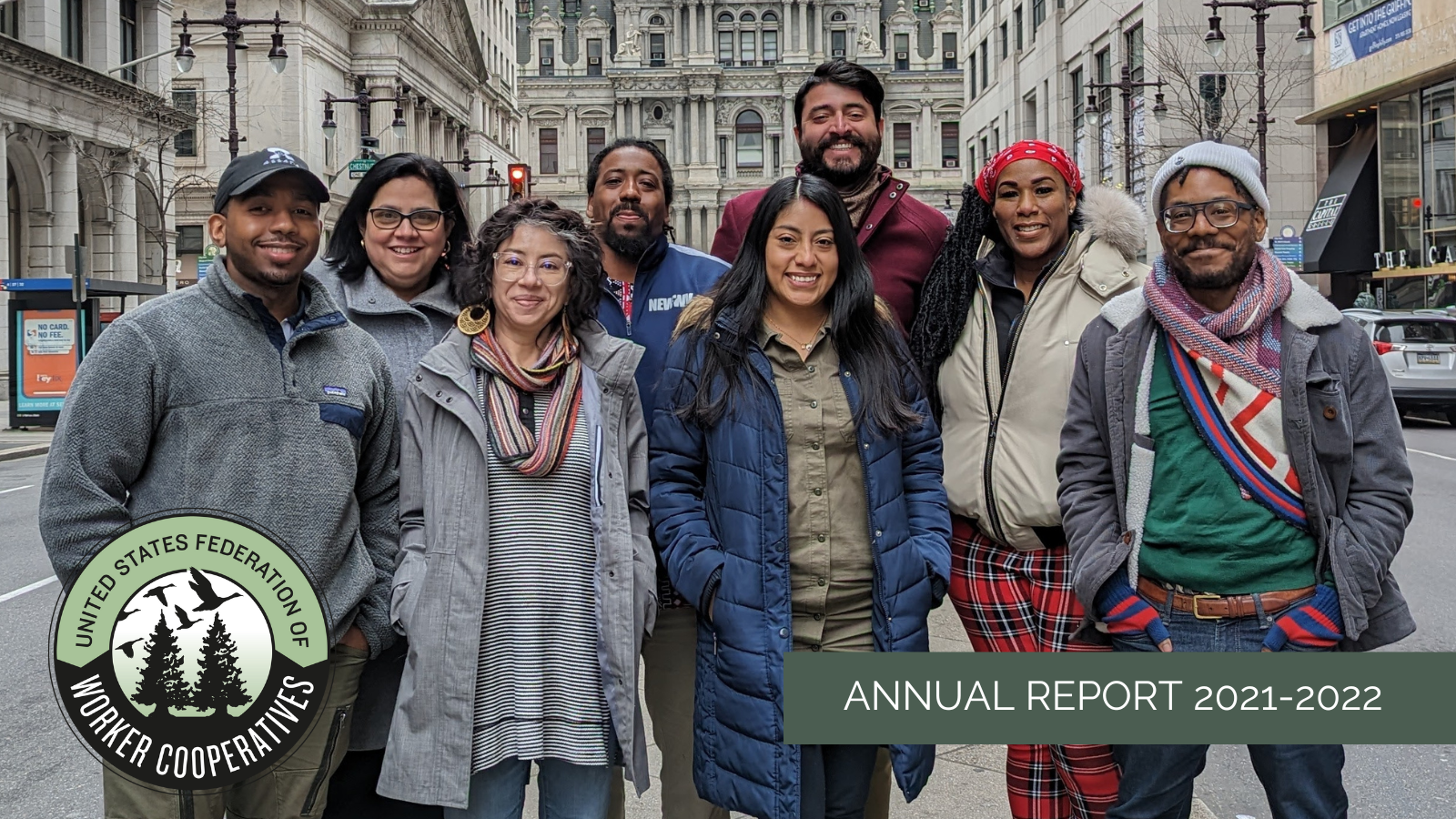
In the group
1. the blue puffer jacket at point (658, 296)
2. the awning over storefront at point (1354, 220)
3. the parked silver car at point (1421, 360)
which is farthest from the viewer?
the awning over storefront at point (1354, 220)

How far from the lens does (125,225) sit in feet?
118

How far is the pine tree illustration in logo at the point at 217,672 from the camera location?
2.81 meters

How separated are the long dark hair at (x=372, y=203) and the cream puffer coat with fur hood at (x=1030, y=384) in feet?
5.76

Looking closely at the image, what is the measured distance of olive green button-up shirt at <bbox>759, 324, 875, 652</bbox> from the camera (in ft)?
11.4

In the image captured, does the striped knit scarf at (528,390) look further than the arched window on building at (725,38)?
No

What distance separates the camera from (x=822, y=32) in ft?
328

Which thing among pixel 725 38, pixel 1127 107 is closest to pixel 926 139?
pixel 725 38

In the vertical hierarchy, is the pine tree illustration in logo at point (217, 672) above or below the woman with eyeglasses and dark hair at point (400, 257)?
below

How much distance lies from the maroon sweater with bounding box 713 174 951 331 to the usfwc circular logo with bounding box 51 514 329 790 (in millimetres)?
2272

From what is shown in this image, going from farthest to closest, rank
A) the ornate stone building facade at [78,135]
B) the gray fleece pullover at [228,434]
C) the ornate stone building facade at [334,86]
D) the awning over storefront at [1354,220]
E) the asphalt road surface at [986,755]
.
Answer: the ornate stone building facade at [334,86]
the awning over storefront at [1354,220]
the ornate stone building facade at [78,135]
the asphalt road surface at [986,755]
the gray fleece pullover at [228,434]

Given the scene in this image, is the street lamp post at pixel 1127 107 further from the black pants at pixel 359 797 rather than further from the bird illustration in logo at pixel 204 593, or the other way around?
the bird illustration in logo at pixel 204 593

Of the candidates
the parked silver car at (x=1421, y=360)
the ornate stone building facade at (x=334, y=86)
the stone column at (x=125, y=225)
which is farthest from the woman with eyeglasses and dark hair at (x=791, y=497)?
the ornate stone building facade at (x=334, y=86)

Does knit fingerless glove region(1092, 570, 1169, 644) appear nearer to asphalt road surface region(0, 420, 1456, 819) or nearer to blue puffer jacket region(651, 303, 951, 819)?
blue puffer jacket region(651, 303, 951, 819)
